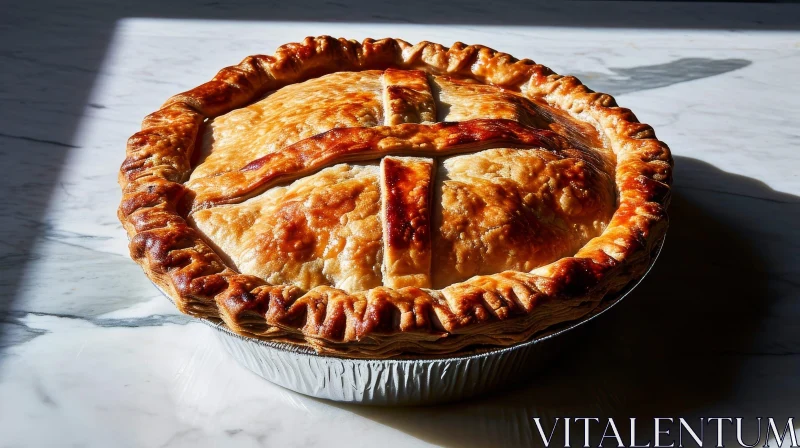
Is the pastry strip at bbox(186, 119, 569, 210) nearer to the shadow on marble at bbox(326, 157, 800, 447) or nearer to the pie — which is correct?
the pie

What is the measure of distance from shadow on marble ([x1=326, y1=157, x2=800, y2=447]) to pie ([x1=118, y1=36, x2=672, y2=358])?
0.64 ft

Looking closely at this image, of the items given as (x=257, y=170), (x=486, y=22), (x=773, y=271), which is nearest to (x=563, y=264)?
(x=257, y=170)

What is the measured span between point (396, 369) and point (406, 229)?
25cm

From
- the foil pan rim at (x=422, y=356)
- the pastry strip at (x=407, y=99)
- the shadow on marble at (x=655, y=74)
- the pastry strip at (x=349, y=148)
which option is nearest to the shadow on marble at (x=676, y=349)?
the foil pan rim at (x=422, y=356)

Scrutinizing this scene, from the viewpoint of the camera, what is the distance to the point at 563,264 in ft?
4.81

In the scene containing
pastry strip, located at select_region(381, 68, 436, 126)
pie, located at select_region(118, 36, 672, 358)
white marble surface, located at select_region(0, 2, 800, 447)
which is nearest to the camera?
pie, located at select_region(118, 36, 672, 358)

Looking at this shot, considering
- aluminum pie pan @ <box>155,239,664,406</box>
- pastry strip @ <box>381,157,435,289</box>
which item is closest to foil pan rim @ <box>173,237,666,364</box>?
aluminum pie pan @ <box>155,239,664,406</box>

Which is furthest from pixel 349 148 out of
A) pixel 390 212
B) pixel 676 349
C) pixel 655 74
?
pixel 655 74

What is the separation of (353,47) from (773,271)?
1.18m

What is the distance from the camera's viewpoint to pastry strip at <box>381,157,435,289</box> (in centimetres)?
149

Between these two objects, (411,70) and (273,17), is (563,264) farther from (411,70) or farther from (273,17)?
(273,17)

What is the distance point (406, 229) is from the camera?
1.51 m

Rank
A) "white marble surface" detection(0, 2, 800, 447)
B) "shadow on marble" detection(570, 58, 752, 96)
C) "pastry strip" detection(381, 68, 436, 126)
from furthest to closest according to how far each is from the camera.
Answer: "shadow on marble" detection(570, 58, 752, 96) < "pastry strip" detection(381, 68, 436, 126) < "white marble surface" detection(0, 2, 800, 447)

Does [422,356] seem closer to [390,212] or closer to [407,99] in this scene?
[390,212]
